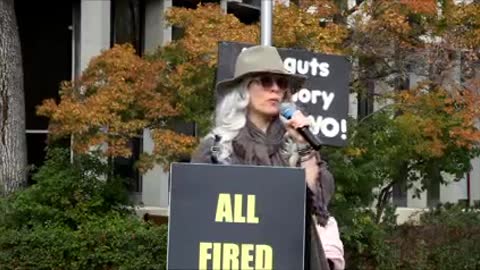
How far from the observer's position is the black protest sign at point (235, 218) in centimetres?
354

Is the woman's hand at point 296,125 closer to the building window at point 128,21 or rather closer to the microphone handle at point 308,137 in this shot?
the microphone handle at point 308,137

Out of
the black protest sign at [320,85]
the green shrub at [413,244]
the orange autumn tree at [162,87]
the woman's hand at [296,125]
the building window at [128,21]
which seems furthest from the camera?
the building window at [128,21]

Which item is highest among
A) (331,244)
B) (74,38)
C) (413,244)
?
(74,38)

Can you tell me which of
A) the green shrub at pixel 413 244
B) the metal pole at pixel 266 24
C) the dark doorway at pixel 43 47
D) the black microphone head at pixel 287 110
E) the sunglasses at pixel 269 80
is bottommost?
the green shrub at pixel 413 244

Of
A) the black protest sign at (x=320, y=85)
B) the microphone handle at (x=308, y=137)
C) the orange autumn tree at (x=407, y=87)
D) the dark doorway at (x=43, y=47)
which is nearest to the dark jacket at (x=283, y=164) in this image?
the microphone handle at (x=308, y=137)

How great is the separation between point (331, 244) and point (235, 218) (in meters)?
0.40

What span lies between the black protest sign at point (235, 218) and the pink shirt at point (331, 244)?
0.14 metres

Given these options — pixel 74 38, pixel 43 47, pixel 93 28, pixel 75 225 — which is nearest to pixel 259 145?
pixel 75 225

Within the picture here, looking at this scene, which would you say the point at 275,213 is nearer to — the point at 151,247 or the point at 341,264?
the point at 341,264

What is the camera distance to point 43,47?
19.2 metres

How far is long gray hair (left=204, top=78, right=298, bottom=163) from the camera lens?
3.65m

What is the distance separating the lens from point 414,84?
11.1m

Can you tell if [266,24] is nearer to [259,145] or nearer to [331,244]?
[259,145]

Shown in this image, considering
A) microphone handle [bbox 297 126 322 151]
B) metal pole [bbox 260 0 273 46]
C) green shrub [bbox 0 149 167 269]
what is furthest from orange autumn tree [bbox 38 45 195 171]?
microphone handle [bbox 297 126 322 151]
